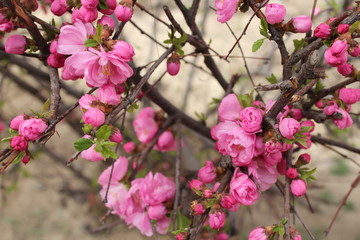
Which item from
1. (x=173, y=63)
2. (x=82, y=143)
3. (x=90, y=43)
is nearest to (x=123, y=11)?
(x=90, y=43)

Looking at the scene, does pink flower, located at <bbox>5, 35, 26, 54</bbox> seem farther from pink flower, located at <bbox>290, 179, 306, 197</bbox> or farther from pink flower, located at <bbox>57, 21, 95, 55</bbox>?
pink flower, located at <bbox>290, 179, 306, 197</bbox>

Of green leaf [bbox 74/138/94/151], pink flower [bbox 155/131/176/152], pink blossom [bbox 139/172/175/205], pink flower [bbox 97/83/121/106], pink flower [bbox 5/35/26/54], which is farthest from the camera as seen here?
pink flower [bbox 155/131/176/152]

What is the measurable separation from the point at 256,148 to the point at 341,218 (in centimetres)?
240

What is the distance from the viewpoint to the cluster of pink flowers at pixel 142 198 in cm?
119

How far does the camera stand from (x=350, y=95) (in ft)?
3.39

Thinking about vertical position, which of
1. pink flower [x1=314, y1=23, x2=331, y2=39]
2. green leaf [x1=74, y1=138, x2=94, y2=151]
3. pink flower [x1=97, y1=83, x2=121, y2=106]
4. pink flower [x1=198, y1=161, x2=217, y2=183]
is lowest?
pink flower [x1=198, y1=161, x2=217, y2=183]

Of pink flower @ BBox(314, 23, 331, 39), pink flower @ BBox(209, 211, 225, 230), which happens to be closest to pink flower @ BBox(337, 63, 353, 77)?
pink flower @ BBox(314, 23, 331, 39)

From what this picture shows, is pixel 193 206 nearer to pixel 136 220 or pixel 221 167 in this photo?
pixel 221 167

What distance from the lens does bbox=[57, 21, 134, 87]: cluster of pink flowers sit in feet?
2.80

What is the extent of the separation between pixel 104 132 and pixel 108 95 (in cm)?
Answer: 12

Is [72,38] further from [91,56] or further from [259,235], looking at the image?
[259,235]

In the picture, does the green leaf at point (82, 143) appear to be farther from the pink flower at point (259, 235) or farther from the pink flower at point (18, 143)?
the pink flower at point (259, 235)

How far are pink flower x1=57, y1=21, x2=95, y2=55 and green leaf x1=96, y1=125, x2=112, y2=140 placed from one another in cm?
21

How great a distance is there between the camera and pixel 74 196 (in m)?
3.26
